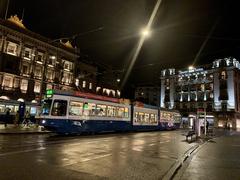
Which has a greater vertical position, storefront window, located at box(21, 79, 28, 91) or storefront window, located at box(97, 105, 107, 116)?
storefront window, located at box(21, 79, 28, 91)

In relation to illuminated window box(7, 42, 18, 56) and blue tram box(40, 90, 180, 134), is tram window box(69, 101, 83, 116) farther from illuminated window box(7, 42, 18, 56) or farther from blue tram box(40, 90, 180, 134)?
illuminated window box(7, 42, 18, 56)

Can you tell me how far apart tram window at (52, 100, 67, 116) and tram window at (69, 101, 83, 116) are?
605 mm

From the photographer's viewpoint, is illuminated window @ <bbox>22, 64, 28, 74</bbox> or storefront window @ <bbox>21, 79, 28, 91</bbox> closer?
storefront window @ <bbox>21, 79, 28, 91</bbox>

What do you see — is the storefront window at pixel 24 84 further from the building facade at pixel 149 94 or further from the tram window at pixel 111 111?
the building facade at pixel 149 94

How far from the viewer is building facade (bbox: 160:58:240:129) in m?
74.3

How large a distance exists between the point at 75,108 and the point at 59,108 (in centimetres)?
164

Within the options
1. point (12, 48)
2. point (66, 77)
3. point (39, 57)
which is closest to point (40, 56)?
point (39, 57)

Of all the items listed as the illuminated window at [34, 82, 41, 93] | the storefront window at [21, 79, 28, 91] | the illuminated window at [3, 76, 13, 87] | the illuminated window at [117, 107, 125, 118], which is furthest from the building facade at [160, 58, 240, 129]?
the illuminated window at [3, 76, 13, 87]

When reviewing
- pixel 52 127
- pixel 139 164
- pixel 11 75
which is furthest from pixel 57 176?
pixel 11 75

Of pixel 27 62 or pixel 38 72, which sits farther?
pixel 38 72

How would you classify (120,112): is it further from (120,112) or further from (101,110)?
(101,110)

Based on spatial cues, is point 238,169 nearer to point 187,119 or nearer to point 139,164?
point 139,164

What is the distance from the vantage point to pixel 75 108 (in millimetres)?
20625

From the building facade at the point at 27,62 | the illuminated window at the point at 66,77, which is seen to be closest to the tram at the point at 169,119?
the building facade at the point at 27,62
